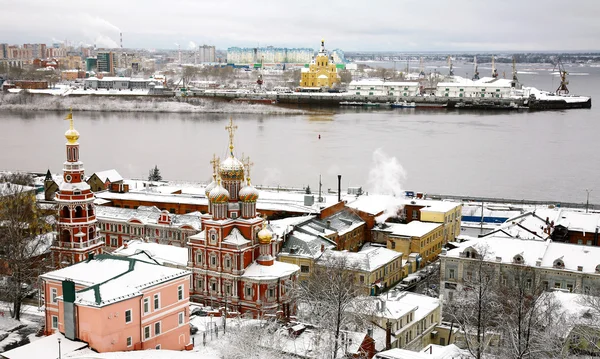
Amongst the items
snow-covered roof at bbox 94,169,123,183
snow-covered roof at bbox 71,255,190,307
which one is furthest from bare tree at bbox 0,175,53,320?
snow-covered roof at bbox 71,255,190,307

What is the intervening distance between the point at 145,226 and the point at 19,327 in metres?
7.53

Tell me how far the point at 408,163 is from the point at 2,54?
142 meters

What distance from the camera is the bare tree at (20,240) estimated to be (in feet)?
53.2

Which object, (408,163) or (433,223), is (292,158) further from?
(433,223)

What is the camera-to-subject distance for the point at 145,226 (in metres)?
22.0

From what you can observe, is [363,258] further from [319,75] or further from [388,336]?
[319,75]

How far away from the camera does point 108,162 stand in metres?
40.2

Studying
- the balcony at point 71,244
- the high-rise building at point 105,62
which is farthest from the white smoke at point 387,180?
the high-rise building at point 105,62

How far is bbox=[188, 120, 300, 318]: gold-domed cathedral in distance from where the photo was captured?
54.4ft

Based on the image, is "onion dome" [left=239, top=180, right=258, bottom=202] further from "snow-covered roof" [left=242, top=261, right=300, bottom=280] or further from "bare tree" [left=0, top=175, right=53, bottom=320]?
"bare tree" [left=0, top=175, right=53, bottom=320]

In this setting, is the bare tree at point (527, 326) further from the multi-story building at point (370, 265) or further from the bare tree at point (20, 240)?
the bare tree at point (20, 240)

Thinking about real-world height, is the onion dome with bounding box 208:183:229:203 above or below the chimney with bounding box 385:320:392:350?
above

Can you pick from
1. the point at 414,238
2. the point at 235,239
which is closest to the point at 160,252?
the point at 235,239

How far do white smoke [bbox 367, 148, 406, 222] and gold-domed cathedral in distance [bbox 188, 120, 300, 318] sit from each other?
7770 mm
